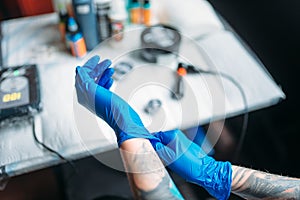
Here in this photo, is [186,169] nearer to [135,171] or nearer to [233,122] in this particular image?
[135,171]

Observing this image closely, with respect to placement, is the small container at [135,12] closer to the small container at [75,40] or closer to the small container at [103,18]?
the small container at [103,18]

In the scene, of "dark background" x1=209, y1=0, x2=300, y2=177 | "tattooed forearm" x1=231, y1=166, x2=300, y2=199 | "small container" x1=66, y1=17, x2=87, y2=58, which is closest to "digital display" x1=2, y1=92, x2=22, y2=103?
"small container" x1=66, y1=17, x2=87, y2=58

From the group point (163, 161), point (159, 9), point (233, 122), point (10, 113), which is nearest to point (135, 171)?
point (163, 161)

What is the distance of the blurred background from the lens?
114 centimetres

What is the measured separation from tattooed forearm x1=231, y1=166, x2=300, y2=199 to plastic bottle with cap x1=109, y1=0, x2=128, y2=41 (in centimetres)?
57

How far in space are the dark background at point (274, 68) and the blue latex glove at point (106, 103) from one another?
701 millimetres

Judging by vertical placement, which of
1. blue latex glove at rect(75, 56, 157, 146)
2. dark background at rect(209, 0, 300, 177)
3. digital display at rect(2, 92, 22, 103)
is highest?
blue latex glove at rect(75, 56, 157, 146)

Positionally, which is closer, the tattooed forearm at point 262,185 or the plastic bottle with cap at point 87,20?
the tattooed forearm at point 262,185

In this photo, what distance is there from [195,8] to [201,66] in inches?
10.1

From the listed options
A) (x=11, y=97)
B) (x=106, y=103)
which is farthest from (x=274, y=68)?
(x=11, y=97)

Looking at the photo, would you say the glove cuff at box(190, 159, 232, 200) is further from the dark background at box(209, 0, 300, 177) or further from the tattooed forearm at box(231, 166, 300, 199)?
the dark background at box(209, 0, 300, 177)

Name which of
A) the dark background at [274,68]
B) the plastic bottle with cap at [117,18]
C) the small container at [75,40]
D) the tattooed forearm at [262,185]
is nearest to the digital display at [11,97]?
the small container at [75,40]

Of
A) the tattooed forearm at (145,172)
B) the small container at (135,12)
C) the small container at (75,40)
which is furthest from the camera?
the small container at (135,12)

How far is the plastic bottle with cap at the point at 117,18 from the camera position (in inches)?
40.0
